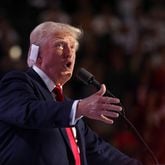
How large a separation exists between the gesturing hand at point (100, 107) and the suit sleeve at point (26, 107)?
8 cm

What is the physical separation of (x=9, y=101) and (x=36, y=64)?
1.35 ft

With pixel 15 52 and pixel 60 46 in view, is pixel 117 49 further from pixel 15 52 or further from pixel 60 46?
pixel 60 46

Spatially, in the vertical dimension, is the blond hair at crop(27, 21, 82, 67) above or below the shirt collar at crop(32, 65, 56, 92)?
above

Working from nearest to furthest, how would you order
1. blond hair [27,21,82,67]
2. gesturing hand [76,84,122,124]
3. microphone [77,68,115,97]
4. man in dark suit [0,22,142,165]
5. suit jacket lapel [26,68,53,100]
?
gesturing hand [76,84,122,124]
man in dark suit [0,22,142,165]
microphone [77,68,115,97]
suit jacket lapel [26,68,53,100]
blond hair [27,21,82,67]

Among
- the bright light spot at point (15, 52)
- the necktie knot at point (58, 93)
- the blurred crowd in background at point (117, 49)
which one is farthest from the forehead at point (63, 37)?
the bright light spot at point (15, 52)

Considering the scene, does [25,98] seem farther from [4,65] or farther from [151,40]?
[151,40]

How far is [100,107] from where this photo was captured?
9.23 ft

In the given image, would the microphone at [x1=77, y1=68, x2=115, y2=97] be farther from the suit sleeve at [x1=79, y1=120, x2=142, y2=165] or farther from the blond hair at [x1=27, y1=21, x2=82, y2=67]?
the suit sleeve at [x1=79, y1=120, x2=142, y2=165]

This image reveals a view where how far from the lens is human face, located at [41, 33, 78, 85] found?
3.32 metres

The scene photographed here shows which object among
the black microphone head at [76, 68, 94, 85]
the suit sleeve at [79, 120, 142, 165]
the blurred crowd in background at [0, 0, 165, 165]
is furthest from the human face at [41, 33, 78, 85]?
the blurred crowd in background at [0, 0, 165, 165]

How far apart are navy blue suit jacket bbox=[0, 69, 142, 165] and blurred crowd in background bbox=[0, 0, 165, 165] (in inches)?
101

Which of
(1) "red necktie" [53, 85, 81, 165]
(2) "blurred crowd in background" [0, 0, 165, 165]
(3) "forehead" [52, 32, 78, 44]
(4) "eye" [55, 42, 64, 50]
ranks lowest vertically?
(2) "blurred crowd in background" [0, 0, 165, 165]

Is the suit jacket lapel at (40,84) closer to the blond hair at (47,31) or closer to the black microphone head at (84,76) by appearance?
the blond hair at (47,31)

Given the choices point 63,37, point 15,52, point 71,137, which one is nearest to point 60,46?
point 63,37
